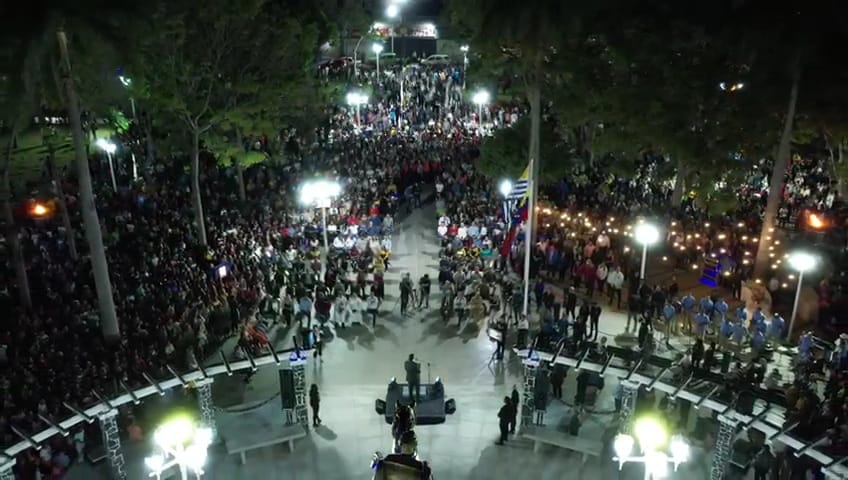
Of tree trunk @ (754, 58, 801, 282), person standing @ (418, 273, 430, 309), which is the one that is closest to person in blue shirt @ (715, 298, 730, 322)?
tree trunk @ (754, 58, 801, 282)

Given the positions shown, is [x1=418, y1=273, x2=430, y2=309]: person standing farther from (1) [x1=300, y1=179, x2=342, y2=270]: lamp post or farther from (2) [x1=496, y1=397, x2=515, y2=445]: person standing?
(2) [x1=496, y1=397, x2=515, y2=445]: person standing

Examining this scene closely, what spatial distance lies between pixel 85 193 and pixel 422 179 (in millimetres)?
18618

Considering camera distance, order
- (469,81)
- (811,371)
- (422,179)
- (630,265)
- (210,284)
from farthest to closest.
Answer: (422,179)
(469,81)
(630,265)
(210,284)
(811,371)

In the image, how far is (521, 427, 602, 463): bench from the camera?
13899 millimetres

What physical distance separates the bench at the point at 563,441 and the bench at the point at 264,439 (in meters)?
4.83

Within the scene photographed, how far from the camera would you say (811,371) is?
15.8 m

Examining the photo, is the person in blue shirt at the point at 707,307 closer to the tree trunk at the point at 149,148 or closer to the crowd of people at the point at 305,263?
the crowd of people at the point at 305,263

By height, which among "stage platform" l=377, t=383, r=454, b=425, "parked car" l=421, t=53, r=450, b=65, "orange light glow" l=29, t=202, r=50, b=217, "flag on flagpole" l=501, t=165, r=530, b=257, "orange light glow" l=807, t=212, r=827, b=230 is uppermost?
"parked car" l=421, t=53, r=450, b=65

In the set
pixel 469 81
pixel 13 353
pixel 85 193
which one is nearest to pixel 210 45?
pixel 85 193

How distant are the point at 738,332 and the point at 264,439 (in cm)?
1187

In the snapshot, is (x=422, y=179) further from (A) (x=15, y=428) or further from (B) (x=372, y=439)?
(A) (x=15, y=428)

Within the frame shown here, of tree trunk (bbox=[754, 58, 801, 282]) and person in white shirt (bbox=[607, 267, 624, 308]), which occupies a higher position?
tree trunk (bbox=[754, 58, 801, 282])

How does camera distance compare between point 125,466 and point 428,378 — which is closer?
point 125,466

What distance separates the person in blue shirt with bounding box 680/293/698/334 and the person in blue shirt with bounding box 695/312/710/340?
1.79 feet
